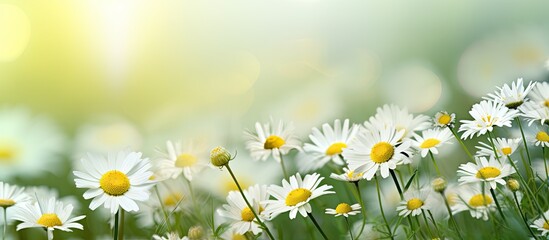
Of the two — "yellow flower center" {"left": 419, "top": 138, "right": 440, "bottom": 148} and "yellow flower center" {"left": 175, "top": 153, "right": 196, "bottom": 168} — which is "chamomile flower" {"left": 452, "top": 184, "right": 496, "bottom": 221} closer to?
"yellow flower center" {"left": 419, "top": 138, "right": 440, "bottom": 148}

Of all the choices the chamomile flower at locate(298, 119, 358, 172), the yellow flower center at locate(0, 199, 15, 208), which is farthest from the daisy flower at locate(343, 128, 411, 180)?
the yellow flower center at locate(0, 199, 15, 208)

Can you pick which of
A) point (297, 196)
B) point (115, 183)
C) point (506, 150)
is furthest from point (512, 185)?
point (115, 183)

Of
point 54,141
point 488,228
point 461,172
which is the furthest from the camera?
point 54,141

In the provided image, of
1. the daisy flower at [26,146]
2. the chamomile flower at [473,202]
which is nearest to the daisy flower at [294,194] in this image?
the chamomile flower at [473,202]

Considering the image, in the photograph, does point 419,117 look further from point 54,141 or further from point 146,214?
point 54,141

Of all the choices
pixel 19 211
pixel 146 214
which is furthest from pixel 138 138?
pixel 19 211

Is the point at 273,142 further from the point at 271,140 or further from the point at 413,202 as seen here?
the point at 413,202

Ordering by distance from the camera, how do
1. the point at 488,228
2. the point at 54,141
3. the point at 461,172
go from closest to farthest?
1. the point at 461,172
2. the point at 488,228
3. the point at 54,141
